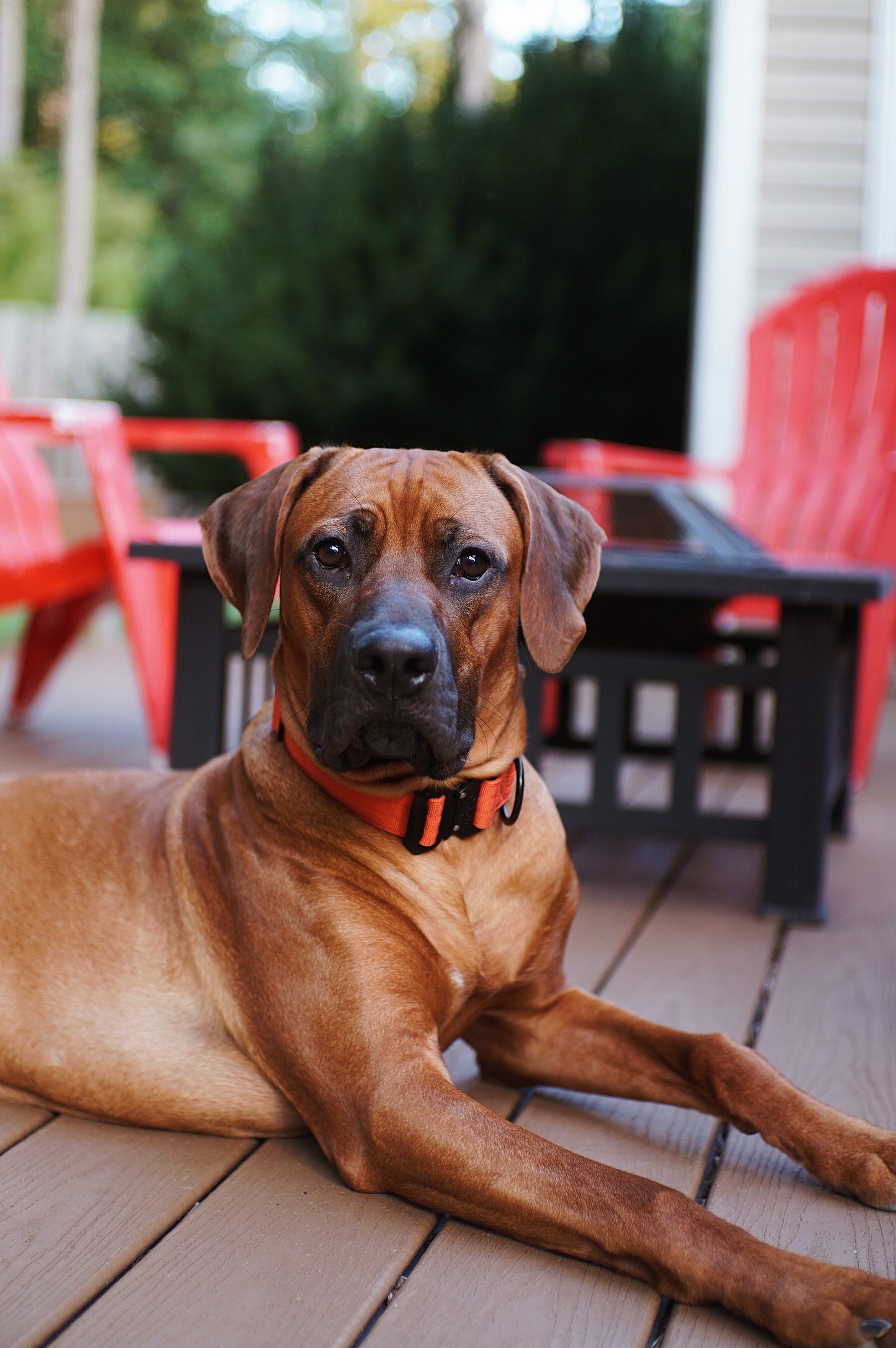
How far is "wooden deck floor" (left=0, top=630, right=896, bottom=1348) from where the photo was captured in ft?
4.83

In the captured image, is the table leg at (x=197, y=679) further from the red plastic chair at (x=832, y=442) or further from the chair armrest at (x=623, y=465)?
the chair armrest at (x=623, y=465)

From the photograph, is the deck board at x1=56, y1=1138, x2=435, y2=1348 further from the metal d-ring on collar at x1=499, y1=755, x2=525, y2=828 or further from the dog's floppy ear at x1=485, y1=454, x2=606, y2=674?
the dog's floppy ear at x1=485, y1=454, x2=606, y2=674

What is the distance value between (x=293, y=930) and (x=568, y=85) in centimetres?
785

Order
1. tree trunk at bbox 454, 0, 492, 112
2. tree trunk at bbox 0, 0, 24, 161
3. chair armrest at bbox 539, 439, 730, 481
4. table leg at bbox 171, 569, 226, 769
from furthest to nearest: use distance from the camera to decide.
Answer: tree trunk at bbox 0, 0, 24, 161
tree trunk at bbox 454, 0, 492, 112
chair armrest at bbox 539, 439, 730, 481
table leg at bbox 171, 569, 226, 769

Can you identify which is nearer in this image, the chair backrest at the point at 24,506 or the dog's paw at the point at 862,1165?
the dog's paw at the point at 862,1165

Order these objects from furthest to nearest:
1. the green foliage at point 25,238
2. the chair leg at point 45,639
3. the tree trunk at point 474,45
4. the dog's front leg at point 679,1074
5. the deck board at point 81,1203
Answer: the green foliage at point 25,238 → the tree trunk at point 474,45 → the chair leg at point 45,639 → the dog's front leg at point 679,1074 → the deck board at point 81,1203

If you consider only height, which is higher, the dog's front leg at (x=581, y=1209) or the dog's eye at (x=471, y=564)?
the dog's eye at (x=471, y=564)

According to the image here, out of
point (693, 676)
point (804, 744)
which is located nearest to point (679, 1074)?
point (804, 744)

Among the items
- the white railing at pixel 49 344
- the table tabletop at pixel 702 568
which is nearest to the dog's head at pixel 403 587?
the table tabletop at pixel 702 568

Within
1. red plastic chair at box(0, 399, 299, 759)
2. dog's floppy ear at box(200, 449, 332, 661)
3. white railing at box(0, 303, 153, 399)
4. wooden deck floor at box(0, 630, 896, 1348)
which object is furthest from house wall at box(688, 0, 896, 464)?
white railing at box(0, 303, 153, 399)

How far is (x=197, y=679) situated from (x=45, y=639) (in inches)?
70.8

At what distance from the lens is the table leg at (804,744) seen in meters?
2.88

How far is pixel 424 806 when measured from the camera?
1870 millimetres

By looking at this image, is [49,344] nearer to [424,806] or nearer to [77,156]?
[77,156]
